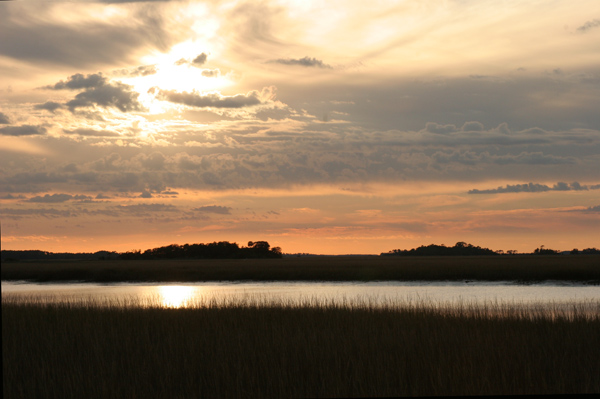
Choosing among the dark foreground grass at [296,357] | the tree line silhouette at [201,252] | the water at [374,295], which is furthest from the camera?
the tree line silhouette at [201,252]

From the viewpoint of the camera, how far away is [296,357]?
11273mm

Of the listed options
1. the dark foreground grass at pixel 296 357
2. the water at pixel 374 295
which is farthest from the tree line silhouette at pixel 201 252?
the dark foreground grass at pixel 296 357

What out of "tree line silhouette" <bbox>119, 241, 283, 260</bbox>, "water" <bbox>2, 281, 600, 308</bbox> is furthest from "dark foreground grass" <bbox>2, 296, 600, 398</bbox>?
"tree line silhouette" <bbox>119, 241, 283, 260</bbox>

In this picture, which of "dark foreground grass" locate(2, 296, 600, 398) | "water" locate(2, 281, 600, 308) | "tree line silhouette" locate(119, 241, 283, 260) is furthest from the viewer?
"tree line silhouette" locate(119, 241, 283, 260)

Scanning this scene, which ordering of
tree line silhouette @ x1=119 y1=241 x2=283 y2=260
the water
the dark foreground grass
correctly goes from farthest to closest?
tree line silhouette @ x1=119 y1=241 x2=283 y2=260, the water, the dark foreground grass

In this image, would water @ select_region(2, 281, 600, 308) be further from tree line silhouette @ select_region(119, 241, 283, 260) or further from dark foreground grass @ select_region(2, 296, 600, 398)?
tree line silhouette @ select_region(119, 241, 283, 260)

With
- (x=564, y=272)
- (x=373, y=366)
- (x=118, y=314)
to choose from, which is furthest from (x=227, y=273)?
(x=373, y=366)

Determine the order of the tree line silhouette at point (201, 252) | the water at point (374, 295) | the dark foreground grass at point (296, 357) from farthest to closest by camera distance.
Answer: the tree line silhouette at point (201, 252)
the water at point (374, 295)
the dark foreground grass at point (296, 357)

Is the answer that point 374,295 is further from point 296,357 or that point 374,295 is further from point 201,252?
point 201,252

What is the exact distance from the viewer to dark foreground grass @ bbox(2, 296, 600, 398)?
9.59 metres

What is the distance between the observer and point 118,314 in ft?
57.2

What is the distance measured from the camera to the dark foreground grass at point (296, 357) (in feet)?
31.4

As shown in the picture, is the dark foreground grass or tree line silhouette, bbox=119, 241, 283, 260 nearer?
the dark foreground grass

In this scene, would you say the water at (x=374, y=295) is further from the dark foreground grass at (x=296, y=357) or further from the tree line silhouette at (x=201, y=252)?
the tree line silhouette at (x=201, y=252)
